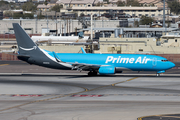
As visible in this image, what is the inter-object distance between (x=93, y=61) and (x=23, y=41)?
A: 1421cm

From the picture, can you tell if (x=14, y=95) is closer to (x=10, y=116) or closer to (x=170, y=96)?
(x=10, y=116)

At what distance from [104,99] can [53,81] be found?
58.7ft

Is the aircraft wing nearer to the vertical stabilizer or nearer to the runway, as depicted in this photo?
the runway

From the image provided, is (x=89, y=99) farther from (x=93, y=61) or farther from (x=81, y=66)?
(x=93, y=61)

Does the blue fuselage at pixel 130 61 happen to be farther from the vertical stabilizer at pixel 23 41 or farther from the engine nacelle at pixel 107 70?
the vertical stabilizer at pixel 23 41

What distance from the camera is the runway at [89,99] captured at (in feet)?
97.9

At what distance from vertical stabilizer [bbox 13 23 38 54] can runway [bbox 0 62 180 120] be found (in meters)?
8.65

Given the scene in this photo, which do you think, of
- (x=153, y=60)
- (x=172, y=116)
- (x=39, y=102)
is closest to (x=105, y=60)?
(x=153, y=60)

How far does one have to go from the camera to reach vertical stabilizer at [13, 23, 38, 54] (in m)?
61.3

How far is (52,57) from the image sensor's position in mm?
60281

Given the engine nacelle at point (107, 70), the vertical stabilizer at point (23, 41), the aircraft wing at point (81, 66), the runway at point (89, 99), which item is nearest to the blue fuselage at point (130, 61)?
the aircraft wing at point (81, 66)

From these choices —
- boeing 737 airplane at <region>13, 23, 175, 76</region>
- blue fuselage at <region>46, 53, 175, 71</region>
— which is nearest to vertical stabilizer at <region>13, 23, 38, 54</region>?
boeing 737 airplane at <region>13, 23, 175, 76</region>

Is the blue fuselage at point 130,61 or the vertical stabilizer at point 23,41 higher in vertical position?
the vertical stabilizer at point 23,41

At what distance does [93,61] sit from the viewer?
59781 millimetres
